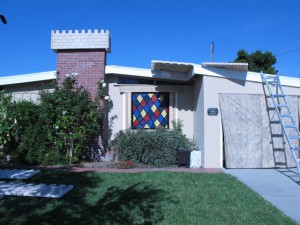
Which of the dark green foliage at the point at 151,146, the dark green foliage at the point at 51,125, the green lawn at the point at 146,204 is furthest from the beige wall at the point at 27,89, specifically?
the green lawn at the point at 146,204

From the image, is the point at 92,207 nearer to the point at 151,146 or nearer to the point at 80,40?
the point at 151,146

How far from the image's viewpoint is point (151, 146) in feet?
29.8

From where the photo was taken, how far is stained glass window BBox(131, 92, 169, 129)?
10148 mm

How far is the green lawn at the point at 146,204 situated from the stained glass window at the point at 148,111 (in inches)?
130

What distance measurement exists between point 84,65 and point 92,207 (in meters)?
5.97

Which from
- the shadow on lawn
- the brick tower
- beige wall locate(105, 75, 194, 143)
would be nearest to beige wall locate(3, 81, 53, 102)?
the brick tower

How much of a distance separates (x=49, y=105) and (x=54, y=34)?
2.58 metres

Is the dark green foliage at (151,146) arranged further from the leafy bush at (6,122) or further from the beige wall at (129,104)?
the leafy bush at (6,122)

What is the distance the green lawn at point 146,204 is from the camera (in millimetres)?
4465

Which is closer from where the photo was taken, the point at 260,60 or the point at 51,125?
the point at 51,125

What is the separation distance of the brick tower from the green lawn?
3.92 m

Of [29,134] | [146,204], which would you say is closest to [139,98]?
[29,134]

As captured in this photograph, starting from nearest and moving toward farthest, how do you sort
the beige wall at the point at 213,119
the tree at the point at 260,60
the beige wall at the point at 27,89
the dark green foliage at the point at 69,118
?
the beige wall at the point at 213,119 → the dark green foliage at the point at 69,118 → the beige wall at the point at 27,89 → the tree at the point at 260,60

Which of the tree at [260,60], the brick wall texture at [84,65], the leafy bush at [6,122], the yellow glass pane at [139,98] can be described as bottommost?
the leafy bush at [6,122]
